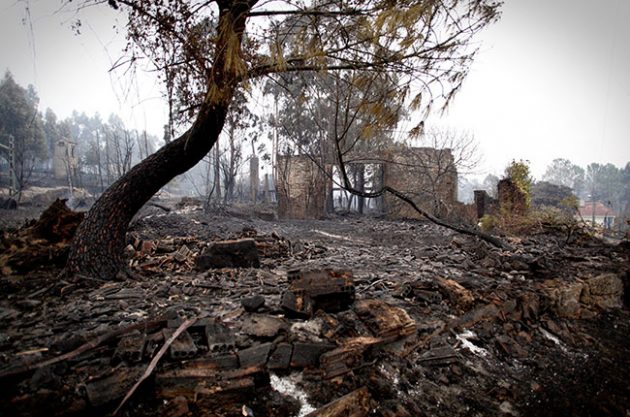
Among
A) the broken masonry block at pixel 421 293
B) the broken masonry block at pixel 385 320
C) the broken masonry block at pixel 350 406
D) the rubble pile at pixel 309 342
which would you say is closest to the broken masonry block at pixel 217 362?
the rubble pile at pixel 309 342

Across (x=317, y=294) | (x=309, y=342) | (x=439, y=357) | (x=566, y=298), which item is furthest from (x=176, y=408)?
(x=566, y=298)

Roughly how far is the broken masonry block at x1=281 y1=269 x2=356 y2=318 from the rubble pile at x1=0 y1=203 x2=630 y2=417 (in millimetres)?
14

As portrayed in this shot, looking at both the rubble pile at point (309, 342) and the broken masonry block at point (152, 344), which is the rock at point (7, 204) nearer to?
the rubble pile at point (309, 342)

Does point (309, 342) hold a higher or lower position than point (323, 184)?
lower

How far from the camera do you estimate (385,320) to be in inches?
101

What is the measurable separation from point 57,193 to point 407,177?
2606cm

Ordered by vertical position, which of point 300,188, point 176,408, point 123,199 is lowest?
point 176,408

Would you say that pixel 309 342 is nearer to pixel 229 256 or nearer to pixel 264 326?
pixel 264 326

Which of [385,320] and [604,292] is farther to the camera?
[604,292]

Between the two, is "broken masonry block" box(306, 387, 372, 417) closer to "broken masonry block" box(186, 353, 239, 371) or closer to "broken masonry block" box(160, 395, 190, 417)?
"broken masonry block" box(186, 353, 239, 371)

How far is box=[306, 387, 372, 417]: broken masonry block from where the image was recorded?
181 centimetres

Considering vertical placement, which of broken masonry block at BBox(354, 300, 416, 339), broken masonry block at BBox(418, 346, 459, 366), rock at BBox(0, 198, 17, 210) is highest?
rock at BBox(0, 198, 17, 210)

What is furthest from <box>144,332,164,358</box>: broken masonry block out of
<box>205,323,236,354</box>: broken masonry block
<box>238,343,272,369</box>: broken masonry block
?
<box>238,343,272,369</box>: broken masonry block

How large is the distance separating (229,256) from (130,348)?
7.49ft
